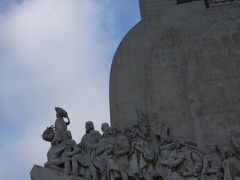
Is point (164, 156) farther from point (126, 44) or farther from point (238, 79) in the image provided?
point (126, 44)

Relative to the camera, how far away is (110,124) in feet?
41.5

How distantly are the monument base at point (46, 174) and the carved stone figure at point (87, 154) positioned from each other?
Result: 0.77 ft

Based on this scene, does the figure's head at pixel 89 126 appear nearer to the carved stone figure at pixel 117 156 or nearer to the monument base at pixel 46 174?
the carved stone figure at pixel 117 156

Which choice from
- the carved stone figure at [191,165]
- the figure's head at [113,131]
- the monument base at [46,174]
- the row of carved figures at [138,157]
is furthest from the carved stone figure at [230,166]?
the monument base at [46,174]

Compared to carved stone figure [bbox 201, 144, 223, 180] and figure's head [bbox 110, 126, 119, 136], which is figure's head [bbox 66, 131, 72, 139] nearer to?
figure's head [bbox 110, 126, 119, 136]

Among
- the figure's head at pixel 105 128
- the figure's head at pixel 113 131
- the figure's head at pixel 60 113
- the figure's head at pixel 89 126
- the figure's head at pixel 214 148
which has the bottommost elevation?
the figure's head at pixel 214 148

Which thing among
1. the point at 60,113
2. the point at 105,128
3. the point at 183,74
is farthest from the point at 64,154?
the point at 183,74

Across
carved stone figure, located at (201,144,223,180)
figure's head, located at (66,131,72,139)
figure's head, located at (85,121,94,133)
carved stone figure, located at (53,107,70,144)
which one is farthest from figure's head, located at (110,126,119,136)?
carved stone figure, located at (201,144,223,180)

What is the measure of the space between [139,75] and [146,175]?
332 centimetres

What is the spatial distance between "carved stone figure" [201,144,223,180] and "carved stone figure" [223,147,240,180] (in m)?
0.13

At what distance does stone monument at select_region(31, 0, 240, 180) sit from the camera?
11.0 meters

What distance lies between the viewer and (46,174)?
11.2 meters

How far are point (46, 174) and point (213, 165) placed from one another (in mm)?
3580

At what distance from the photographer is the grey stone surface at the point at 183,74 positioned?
39.5 feet
